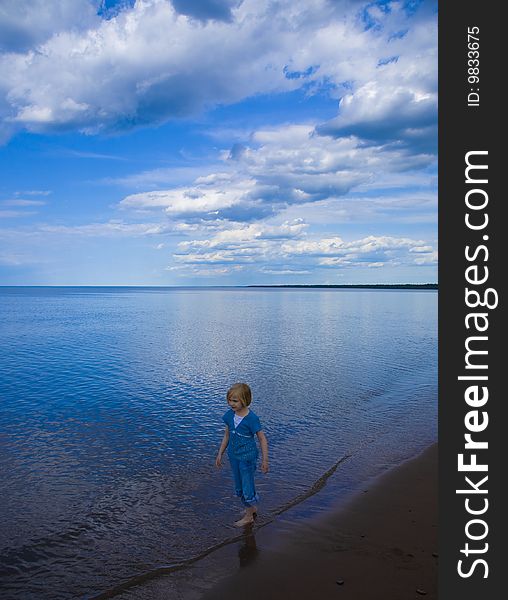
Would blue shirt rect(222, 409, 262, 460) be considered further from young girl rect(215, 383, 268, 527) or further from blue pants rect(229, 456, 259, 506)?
blue pants rect(229, 456, 259, 506)

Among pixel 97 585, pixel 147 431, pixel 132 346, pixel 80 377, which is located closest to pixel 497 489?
pixel 97 585

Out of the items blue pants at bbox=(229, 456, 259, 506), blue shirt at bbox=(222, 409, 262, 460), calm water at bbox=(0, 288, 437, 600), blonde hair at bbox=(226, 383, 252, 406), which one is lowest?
calm water at bbox=(0, 288, 437, 600)

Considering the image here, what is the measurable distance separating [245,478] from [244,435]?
2.57 feet

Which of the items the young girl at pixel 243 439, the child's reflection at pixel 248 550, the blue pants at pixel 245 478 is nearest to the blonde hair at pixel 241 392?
the young girl at pixel 243 439

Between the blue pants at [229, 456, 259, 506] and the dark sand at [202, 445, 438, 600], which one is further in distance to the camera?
the blue pants at [229, 456, 259, 506]

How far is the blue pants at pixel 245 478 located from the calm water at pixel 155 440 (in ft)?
2.41

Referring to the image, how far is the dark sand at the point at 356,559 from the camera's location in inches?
235

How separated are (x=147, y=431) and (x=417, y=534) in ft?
27.9

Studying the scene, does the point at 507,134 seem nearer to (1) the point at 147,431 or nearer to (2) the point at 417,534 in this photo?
(2) the point at 417,534

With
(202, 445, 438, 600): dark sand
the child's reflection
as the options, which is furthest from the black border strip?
the child's reflection

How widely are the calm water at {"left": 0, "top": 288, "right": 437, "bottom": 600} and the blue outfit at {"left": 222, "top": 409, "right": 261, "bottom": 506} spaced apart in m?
0.83

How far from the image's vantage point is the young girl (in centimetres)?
727

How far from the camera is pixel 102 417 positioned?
1533cm

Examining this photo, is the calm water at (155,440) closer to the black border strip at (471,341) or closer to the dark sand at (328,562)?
the dark sand at (328,562)
